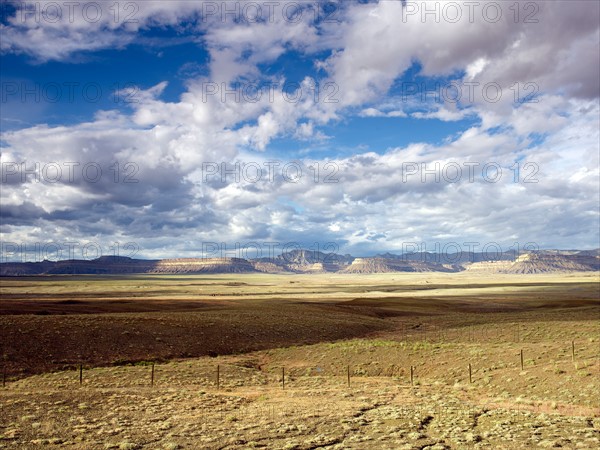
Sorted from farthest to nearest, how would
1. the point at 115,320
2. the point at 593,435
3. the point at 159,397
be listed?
the point at 115,320 → the point at 159,397 → the point at 593,435

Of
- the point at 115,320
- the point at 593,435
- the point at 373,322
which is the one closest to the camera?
the point at 593,435

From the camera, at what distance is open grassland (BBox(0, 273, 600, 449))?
64.0 feet

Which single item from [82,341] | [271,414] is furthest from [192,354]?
[271,414]

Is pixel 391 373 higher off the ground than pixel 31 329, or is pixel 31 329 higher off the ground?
pixel 31 329

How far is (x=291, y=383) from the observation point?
35.0m

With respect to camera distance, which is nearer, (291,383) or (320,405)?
(320,405)

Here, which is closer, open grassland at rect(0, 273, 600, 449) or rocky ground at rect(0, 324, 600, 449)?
rocky ground at rect(0, 324, 600, 449)

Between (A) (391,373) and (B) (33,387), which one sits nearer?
(B) (33,387)

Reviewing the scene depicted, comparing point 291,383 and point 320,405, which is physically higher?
point 320,405

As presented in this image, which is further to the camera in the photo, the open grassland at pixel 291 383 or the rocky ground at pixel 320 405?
the open grassland at pixel 291 383

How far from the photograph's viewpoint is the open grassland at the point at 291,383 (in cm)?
1950

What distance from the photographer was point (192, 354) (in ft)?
149

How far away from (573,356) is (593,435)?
17508 mm

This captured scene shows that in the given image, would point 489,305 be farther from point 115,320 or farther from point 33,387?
point 33,387
